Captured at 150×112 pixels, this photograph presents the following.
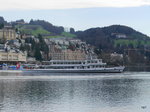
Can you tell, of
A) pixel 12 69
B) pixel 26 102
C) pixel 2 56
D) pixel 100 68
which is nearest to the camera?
pixel 26 102

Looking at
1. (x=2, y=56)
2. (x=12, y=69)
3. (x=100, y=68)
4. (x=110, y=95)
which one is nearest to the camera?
(x=110, y=95)

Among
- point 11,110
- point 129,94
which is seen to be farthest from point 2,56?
point 11,110

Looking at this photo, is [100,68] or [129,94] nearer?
[129,94]

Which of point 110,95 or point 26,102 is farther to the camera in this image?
point 110,95

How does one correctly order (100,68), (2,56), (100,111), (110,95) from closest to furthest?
1. (100,111)
2. (110,95)
3. (100,68)
4. (2,56)

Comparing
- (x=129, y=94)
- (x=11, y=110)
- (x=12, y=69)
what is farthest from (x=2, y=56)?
(x=11, y=110)

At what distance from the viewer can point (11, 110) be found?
149 feet

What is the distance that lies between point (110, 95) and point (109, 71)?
82592mm

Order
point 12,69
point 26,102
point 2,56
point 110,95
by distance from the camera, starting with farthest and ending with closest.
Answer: point 2,56
point 12,69
point 110,95
point 26,102

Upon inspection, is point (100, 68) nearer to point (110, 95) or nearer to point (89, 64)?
point (89, 64)

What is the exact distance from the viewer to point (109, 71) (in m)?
142

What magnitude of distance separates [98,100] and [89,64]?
8887 centimetres

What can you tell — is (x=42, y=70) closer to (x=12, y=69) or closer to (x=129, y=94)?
(x=12, y=69)

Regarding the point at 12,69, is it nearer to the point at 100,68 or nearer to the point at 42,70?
the point at 42,70
